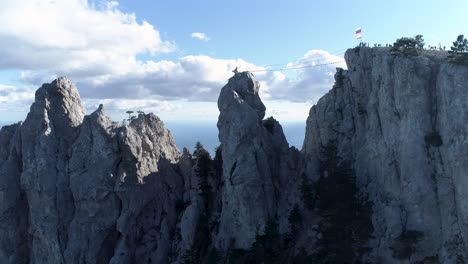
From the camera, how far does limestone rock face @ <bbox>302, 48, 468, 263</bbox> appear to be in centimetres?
4978

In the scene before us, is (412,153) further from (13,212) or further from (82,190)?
(13,212)

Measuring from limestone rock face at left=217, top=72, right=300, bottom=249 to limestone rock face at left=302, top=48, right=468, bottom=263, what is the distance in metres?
12.8

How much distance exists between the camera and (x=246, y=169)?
2677 inches

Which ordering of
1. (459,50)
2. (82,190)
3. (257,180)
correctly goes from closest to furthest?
(459,50)
(257,180)
(82,190)

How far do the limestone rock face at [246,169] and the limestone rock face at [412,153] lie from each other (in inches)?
505

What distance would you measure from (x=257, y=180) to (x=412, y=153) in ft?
77.0

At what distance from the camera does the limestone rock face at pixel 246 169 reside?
6694cm

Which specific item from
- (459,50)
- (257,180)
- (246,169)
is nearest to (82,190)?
(246,169)

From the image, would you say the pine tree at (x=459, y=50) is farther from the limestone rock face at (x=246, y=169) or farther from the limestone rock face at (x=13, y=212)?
the limestone rock face at (x=13, y=212)

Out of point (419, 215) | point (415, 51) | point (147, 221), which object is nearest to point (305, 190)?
point (419, 215)

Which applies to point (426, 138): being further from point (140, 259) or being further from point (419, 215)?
point (140, 259)

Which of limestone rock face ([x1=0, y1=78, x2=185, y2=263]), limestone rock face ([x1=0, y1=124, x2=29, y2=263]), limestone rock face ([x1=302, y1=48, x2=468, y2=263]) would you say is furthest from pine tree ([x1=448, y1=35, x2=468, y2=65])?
limestone rock face ([x1=0, y1=124, x2=29, y2=263])

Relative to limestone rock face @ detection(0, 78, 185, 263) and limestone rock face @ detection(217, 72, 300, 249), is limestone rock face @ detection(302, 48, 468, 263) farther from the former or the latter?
limestone rock face @ detection(0, 78, 185, 263)

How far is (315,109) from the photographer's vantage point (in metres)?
71.1
